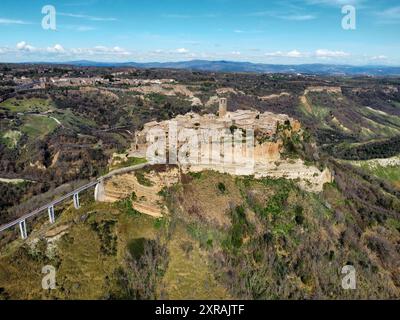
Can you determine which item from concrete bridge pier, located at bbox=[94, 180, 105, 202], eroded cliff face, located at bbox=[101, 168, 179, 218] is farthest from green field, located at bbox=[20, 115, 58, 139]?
eroded cliff face, located at bbox=[101, 168, 179, 218]

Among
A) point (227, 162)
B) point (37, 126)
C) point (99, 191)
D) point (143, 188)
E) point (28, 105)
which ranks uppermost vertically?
point (28, 105)

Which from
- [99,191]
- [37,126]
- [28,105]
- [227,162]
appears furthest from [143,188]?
[28,105]

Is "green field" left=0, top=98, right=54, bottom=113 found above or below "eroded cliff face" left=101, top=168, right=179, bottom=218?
above

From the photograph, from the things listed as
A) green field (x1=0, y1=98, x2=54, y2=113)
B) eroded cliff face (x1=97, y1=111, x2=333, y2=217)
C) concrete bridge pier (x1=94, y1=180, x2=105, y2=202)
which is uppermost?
green field (x1=0, y1=98, x2=54, y2=113)

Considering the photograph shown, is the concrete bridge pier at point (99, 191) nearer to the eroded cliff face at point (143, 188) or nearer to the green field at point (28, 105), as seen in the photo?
the eroded cliff face at point (143, 188)

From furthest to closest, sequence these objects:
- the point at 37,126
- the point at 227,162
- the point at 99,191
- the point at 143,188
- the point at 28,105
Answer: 1. the point at 28,105
2. the point at 37,126
3. the point at 227,162
4. the point at 99,191
5. the point at 143,188

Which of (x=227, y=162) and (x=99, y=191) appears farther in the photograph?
(x=227, y=162)

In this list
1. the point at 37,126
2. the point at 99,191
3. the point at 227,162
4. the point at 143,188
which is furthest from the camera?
the point at 37,126

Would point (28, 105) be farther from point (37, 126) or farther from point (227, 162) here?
point (227, 162)

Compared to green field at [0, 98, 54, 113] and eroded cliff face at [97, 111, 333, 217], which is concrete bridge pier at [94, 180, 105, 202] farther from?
green field at [0, 98, 54, 113]

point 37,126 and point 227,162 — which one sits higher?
point 227,162

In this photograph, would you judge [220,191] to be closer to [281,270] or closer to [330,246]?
[281,270]

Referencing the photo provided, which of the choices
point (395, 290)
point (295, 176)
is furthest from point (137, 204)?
point (395, 290)
